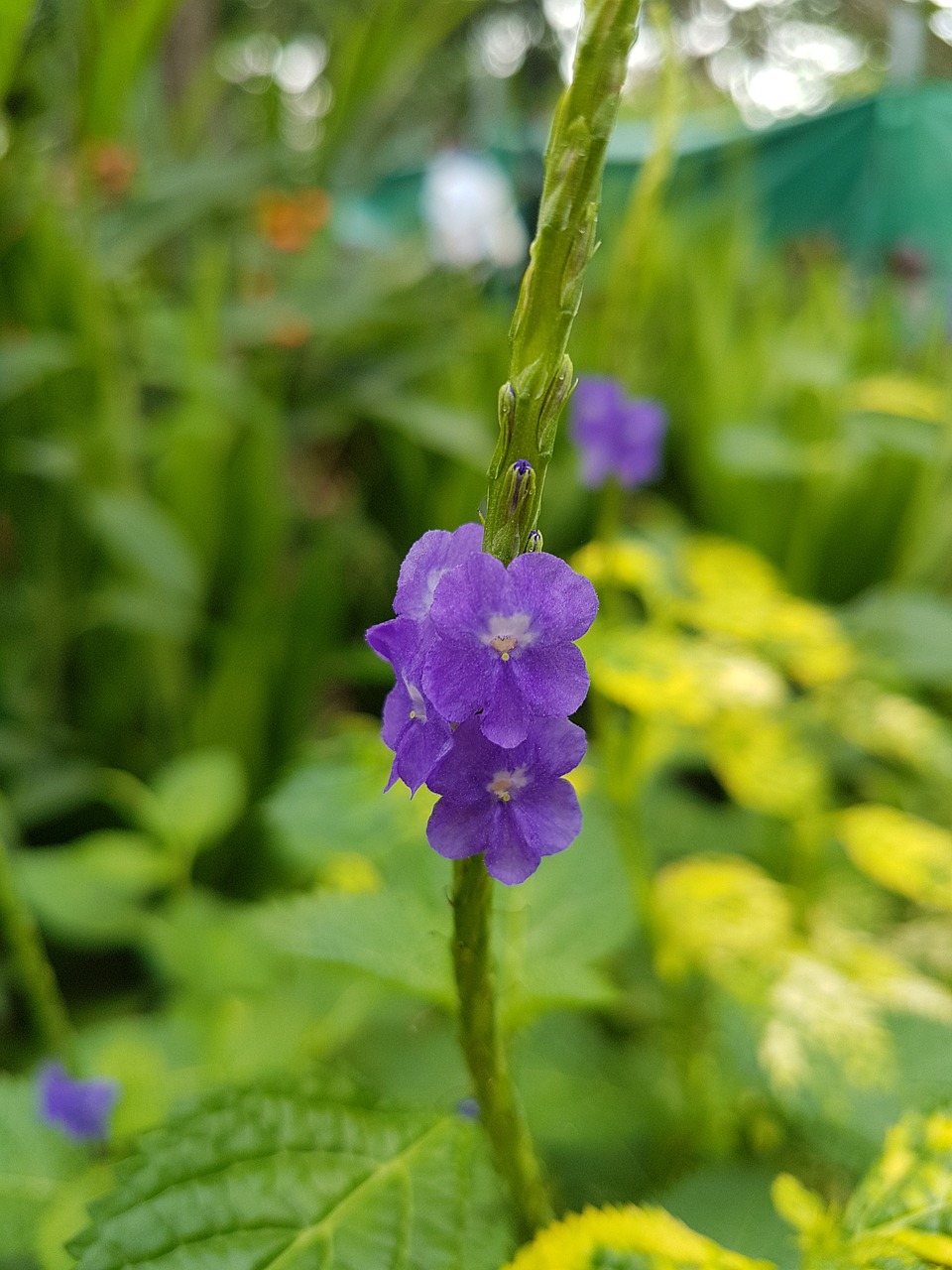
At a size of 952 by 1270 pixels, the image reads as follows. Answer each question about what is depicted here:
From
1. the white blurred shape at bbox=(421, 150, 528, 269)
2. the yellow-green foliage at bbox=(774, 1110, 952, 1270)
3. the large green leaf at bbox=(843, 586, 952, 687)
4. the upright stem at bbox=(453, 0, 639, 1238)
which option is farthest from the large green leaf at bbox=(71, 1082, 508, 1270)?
the white blurred shape at bbox=(421, 150, 528, 269)

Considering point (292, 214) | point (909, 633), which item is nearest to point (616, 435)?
point (909, 633)

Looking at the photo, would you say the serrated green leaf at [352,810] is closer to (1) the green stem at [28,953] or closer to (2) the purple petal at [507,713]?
(1) the green stem at [28,953]

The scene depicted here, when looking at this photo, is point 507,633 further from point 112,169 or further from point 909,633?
point 112,169

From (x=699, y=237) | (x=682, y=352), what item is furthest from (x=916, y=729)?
(x=699, y=237)

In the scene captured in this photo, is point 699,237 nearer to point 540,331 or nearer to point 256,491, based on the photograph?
point 256,491

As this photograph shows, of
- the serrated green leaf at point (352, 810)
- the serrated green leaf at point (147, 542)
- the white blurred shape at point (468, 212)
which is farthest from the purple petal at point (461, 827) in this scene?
the white blurred shape at point (468, 212)

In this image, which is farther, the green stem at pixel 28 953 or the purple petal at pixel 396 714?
the green stem at pixel 28 953

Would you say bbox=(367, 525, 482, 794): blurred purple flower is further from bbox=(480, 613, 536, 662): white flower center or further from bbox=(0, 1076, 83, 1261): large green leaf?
bbox=(0, 1076, 83, 1261): large green leaf
